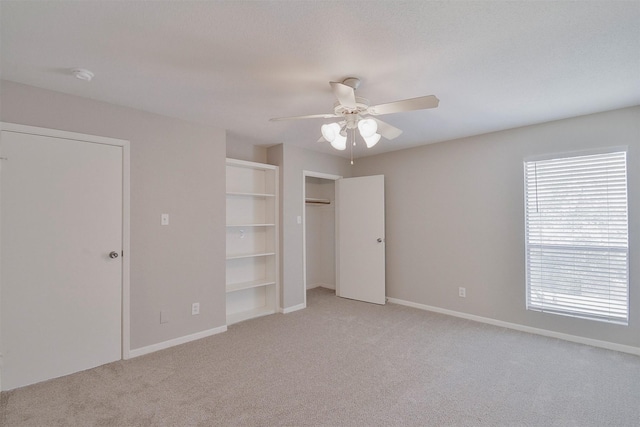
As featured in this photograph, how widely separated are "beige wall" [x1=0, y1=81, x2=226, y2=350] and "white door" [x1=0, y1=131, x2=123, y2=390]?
0.16m

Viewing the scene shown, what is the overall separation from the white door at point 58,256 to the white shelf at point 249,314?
1.31 meters

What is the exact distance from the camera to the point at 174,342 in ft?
10.6

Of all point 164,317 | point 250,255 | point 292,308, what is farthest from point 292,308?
point 164,317

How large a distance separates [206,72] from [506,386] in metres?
3.24

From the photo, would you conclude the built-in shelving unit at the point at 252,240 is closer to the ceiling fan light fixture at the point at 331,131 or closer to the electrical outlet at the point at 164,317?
the electrical outlet at the point at 164,317

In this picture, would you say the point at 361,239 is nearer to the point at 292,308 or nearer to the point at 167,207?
the point at 292,308

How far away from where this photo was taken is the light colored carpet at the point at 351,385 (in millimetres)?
2078

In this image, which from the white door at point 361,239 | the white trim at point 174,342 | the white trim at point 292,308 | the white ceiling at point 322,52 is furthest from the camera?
the white door at point 361,239

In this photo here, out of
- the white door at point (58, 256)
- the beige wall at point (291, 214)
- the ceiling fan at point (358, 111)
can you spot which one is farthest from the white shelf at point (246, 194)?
the ceiling fan at point (358, 111)

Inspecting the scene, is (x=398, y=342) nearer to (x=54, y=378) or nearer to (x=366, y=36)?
(x=366, y=36)

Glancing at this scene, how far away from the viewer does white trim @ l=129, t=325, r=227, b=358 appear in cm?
300

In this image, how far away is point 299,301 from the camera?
4523 millimetres

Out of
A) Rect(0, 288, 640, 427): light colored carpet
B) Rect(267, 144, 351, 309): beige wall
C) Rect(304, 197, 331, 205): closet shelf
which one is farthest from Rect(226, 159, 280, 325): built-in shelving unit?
Rect(304, 197, 331, 205): closet shelf

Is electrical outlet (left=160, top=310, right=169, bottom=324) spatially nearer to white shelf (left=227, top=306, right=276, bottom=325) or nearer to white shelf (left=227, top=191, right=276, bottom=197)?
white shelf (left=227, top=306, right=276, bottom=325)
